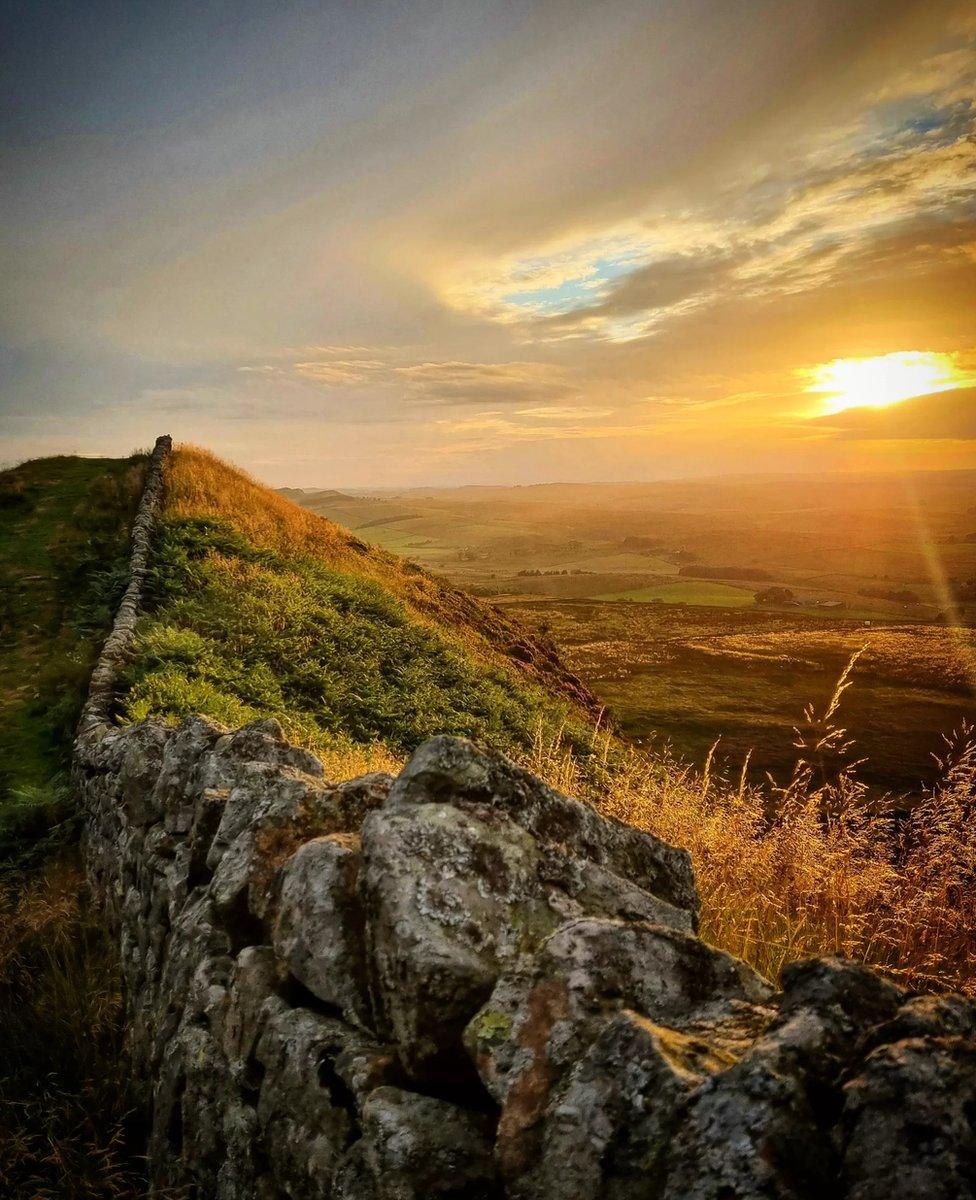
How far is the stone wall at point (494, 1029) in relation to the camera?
6.02ft

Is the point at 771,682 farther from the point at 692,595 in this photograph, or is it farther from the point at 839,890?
the point at 692,595

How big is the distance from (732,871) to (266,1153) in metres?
4.40

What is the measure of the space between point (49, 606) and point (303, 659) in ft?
21.6

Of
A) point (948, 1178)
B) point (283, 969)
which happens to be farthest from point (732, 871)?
point (948, 1178)

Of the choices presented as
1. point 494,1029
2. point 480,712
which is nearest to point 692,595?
point 480,712

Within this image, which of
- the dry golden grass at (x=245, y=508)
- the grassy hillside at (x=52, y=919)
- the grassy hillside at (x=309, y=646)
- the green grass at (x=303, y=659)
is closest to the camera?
the grassy hillside at (x=52, y=919)

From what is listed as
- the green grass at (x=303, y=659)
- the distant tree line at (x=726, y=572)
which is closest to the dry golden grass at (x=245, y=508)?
the green grass at (x=303, y=659)

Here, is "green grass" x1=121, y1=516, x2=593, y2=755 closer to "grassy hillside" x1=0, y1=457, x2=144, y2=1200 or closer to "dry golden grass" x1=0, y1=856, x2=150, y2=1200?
"grassy hillside" x1=0, y1=457, x2=144, y2=1200

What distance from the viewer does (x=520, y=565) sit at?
173250mm

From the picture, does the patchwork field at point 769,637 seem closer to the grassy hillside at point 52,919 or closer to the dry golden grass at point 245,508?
the grassy hillside at point 52,919

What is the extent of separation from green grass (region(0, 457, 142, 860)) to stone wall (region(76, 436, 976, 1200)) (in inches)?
251

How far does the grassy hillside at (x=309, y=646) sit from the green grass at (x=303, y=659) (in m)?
0.04

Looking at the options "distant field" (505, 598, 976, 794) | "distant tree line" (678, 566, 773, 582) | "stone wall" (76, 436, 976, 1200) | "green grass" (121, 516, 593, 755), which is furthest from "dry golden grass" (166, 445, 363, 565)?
"distant tree line" (678, 566, 773, 582)

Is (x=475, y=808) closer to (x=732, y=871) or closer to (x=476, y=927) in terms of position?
(x=476, y=927)
